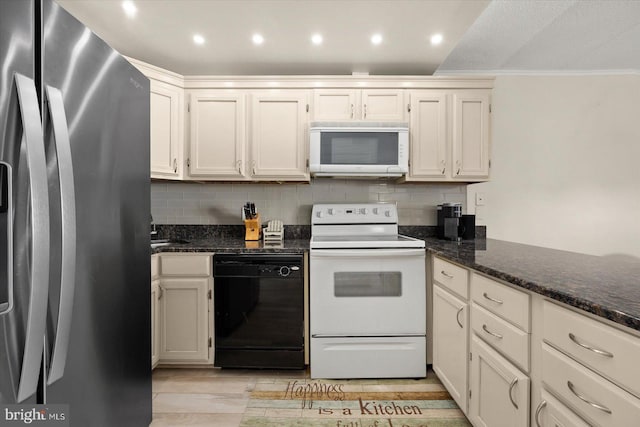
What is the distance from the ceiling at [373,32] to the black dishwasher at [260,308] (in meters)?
1.52

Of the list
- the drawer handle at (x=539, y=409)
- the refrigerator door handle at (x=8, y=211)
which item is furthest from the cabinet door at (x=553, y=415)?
the refrigerator door handle at (x=8, y=211)

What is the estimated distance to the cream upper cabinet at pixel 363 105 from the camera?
2.48 m

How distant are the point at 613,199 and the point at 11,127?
384 cm

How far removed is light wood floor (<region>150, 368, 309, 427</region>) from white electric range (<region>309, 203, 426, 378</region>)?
Answer: 0.34 meters

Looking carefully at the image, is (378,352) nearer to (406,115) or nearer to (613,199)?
(406,115)

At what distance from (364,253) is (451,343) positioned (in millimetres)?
721

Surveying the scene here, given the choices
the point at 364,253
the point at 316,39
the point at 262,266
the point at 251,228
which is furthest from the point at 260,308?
the point at 316,39

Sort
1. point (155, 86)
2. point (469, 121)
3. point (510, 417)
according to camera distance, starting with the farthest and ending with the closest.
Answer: point (469, 121) → point (155, 86) → point (510, 417)

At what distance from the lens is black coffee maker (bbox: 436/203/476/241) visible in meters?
2.49

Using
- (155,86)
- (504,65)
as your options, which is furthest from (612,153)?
(155,86)

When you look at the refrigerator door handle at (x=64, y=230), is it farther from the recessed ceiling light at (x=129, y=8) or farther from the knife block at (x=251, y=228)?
the knife block at (x=251, y=228)

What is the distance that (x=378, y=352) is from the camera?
6.84ft

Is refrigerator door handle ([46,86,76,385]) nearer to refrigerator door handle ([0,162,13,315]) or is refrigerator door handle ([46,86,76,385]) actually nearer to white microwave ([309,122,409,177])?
refrigerator door handle ([0,162,13,315])

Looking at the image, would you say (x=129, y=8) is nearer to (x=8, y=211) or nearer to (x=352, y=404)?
(x=8, y=211)
